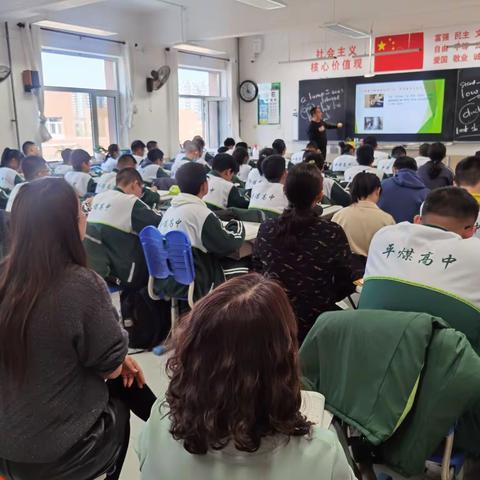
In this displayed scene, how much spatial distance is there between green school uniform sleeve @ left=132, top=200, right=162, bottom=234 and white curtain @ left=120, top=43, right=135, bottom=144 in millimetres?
6342

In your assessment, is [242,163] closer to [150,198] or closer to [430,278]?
[150,198]

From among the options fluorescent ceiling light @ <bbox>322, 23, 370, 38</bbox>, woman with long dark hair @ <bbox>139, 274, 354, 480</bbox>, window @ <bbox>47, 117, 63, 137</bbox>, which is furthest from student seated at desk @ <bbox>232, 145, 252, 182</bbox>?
woman with long dark hair @ <bbox>139, 274, 354, 480</bbox>

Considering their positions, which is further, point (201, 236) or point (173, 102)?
point (173, 102)

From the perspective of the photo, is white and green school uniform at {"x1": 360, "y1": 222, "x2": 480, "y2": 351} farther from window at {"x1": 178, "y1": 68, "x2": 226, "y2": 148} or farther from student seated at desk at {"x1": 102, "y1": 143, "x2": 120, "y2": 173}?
window at {"x1": 178, "y1": 68, "x2": 226, "y2": 148}

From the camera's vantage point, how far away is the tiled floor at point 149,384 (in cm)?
216

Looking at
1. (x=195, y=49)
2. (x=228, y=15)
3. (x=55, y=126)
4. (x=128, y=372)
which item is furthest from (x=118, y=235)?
(x=195, y=49)

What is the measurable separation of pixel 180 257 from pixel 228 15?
6754 millimetres

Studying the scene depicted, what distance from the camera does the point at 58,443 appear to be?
128cm

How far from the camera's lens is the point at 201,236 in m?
2.94

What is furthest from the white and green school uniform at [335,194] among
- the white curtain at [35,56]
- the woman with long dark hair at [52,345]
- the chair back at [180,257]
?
the white curtain at [35,56]

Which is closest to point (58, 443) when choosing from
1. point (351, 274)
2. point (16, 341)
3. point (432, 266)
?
point (16, 341)

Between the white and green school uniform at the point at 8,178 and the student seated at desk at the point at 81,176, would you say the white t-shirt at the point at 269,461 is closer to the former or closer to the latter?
the student seated at desk at the point at 81,176

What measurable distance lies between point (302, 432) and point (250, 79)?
35.7 ft

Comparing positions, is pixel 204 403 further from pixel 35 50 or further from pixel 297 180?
pixel 35 50
